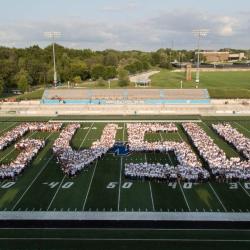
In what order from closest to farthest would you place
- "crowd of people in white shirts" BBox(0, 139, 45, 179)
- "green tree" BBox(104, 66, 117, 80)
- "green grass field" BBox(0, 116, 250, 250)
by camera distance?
"green grass field" BBox(0, 116, 250, 250)
"crowd of people in white shirts" BBox(0, 139, 45, 179)
"green tree" BBox(104, 66, 117, 80)

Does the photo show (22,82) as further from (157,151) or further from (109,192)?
(109,192)

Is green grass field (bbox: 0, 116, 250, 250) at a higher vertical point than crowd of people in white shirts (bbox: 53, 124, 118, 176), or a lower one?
lower

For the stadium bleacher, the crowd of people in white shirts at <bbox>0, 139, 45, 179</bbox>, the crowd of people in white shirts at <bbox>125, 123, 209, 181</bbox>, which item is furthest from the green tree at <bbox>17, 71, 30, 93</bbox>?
the crowd of people in white shirts at <bbox>125, 123, 209, 181</bbox>

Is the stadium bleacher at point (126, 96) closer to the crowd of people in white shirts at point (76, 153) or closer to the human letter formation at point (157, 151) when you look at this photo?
the human letter formation at point (157, 151)

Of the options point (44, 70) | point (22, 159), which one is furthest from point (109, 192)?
point (44, 70)

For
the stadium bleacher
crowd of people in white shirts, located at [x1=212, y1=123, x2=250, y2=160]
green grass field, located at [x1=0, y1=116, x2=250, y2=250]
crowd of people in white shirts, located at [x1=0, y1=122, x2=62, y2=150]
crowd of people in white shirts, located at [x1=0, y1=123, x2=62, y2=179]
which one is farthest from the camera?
the stadium bleacher

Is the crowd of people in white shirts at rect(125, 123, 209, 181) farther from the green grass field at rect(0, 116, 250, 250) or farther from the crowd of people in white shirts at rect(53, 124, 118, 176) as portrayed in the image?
the crowd of people in white shirts at rect(53, 124, 118, 176)

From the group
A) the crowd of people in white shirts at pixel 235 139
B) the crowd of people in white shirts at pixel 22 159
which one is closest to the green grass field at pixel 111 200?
the crowd of people in white shirts at pixel 22 159

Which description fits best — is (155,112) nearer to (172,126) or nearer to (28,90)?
(172,126)
